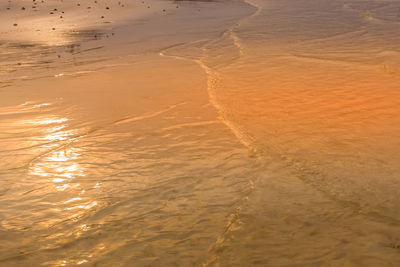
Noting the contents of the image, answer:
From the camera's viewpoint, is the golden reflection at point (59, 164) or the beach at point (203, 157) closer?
the beach at point (203, 157)

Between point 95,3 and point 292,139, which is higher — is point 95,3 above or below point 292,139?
above

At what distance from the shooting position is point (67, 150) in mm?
4750

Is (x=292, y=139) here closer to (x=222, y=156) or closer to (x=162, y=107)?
(x=222, y=156)

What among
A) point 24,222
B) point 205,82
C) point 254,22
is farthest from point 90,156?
point 254,22

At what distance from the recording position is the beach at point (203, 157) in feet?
10.0

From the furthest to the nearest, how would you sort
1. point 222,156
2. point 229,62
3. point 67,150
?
point 229,62
point 67,150
point 222,156

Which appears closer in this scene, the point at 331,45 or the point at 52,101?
the point at 52,101

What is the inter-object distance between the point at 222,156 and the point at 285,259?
1.71 metres

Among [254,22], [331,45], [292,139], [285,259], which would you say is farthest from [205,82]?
[254,22]

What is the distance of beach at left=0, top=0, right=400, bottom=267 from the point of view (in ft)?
10.0

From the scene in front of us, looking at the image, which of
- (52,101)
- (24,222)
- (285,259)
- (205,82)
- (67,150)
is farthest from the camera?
(205,82)

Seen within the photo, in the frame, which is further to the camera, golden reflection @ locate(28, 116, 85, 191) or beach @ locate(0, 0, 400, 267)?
golden reflection @ locate(28, 116, 85, 191)

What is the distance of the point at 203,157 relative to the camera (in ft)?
14.6

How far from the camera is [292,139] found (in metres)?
4.81
